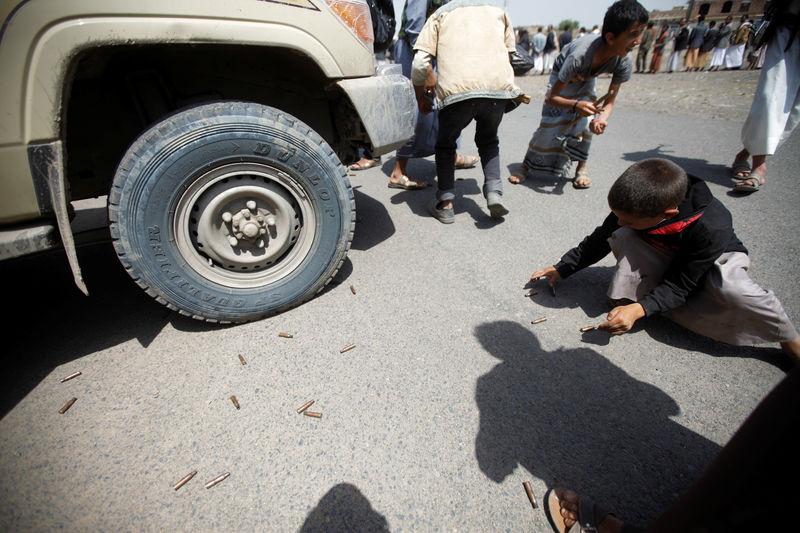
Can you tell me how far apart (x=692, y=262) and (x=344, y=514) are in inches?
95.6

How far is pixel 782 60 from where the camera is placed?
13.2ft

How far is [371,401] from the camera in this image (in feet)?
6.68

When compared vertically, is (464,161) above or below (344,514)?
above

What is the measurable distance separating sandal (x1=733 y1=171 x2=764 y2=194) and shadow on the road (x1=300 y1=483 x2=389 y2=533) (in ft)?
17.9

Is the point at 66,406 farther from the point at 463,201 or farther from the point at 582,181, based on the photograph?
the point at 582,181

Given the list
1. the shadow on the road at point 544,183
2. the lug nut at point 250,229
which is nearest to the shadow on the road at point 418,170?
the shadow on the road at point 544,183

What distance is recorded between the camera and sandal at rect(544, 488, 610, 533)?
4.76 feet

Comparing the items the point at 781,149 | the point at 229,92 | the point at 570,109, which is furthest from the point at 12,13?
the point at 781,149

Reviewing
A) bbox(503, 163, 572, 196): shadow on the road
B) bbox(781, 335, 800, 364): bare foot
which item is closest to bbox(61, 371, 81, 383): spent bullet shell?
bbox(781, 335, 800, 364): bare foot

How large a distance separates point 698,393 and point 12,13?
3954 millimetres

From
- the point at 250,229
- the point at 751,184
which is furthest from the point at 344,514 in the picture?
the point at 751,184

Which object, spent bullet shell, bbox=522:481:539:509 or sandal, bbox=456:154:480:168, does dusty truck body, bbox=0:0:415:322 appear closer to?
spent bullet shell, bbox=522:481:539:509

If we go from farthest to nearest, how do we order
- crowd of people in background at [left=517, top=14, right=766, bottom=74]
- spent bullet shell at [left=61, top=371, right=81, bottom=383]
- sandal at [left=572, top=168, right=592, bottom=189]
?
crowd of people in background at [left=517, top=14, right=766, bottom=74] → sandal at [left=572, top=168, right=592, bottom=189] → spent bullet shell at [left=61, top=371, right=81, bottom=383]

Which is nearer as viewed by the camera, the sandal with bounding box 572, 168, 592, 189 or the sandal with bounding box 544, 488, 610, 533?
the sandal with bounding box 544, 488, 610, 533
